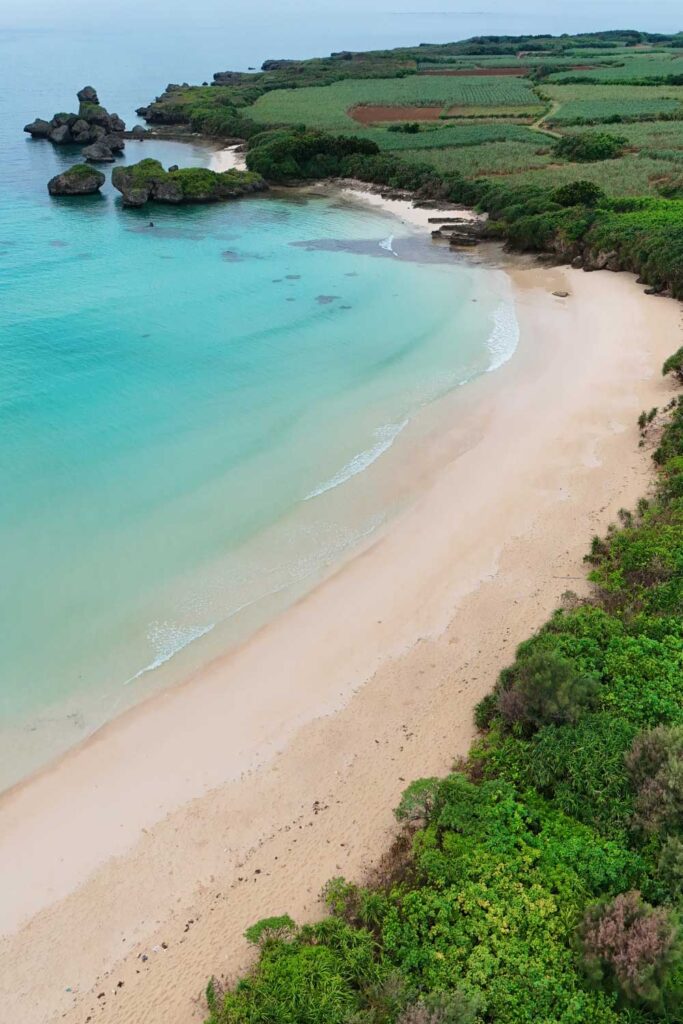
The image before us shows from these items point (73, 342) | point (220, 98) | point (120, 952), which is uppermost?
point (220, 98)

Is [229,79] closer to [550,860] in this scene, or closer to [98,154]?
[98,154]

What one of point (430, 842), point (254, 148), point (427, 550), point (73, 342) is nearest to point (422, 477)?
point (427, 550)

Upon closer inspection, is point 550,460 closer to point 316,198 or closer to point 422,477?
point 422,477

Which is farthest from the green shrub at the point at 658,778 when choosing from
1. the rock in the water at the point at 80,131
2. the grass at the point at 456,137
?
the rock in the water at the point at 80,131

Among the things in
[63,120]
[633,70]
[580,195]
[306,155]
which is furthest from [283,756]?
[633,70]

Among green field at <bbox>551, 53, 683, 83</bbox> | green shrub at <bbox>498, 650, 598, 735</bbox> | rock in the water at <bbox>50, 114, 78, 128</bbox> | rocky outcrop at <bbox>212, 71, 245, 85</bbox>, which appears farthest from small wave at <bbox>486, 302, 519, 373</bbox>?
rocky outcrop at <bbox>212, 71, 245, 85</bbox>

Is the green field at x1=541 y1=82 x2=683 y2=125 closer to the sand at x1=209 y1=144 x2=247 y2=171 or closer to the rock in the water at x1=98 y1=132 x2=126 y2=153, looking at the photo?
the sand at x1=209 y1=144 x2=247 y2=171

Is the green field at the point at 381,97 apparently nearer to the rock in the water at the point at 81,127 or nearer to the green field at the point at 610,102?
the green field at the point at 610,102
